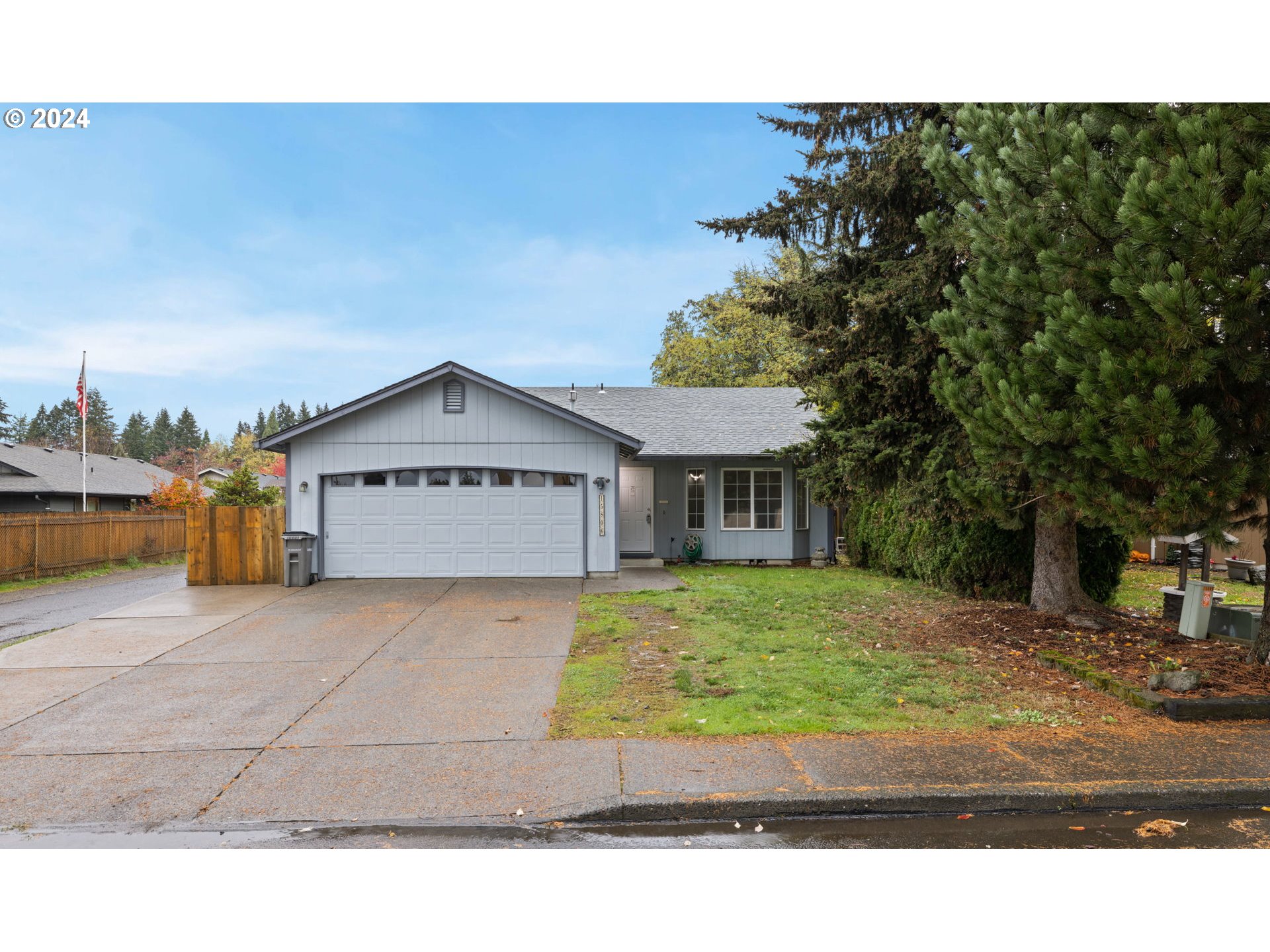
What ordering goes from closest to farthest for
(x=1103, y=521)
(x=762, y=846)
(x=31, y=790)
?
(x=762, y=846) → (x=31, y=790) → (x=1103, y=521)

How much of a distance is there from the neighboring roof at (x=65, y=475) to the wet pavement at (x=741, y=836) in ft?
83.1

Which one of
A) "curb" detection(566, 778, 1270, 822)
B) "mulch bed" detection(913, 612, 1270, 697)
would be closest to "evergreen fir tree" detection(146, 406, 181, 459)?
"mulch bed" detection(913, 612, 1270, 697)

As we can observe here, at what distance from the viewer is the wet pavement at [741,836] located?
348cm

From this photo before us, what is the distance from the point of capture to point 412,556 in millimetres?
13469

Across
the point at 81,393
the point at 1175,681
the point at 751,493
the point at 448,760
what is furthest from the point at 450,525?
the point at 81,393

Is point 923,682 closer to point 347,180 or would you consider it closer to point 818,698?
point 818,698

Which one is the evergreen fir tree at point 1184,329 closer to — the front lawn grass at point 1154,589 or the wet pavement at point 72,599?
the front lawn grass at point 1154,589

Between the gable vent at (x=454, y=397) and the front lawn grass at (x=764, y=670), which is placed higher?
the gable vent at (x=454, y=397)

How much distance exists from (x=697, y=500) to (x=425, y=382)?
6.80m

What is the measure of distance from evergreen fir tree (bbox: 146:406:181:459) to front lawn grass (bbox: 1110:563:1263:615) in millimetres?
85945

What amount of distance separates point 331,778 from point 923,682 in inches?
190

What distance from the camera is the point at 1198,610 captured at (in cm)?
742

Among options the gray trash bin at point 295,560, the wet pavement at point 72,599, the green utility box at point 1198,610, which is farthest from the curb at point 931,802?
the gray trash bin at point 295,560

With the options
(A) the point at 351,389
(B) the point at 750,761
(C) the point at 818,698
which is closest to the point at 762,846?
(B) the point at 750,761
